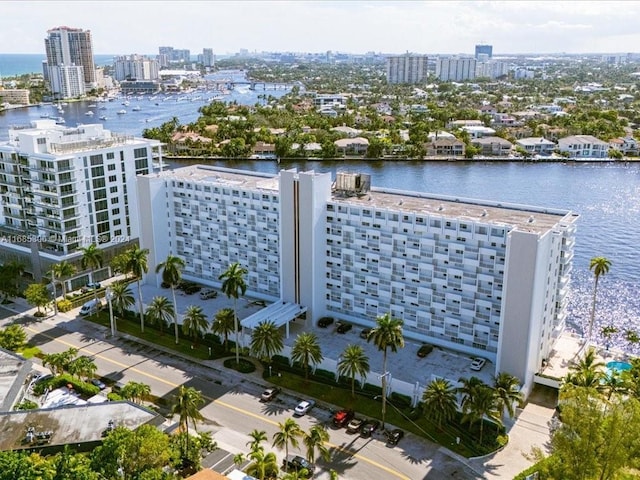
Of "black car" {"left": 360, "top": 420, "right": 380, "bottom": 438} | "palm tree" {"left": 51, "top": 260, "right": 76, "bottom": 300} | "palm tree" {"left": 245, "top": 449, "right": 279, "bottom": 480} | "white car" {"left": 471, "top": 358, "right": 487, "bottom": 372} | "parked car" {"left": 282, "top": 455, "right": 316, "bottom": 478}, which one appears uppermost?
"palm tree" {"left": 51, "top": 260, "right": 76, "bottom": 300}

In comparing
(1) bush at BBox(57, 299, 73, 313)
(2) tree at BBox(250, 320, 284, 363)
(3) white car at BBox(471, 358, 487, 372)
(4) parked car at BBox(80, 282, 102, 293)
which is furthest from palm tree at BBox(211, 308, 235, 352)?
(3) white car at BBox(471, 358, 487, 372)

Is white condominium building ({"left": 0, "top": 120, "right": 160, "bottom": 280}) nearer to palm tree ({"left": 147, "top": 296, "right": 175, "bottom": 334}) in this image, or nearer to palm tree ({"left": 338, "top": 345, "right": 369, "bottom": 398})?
palm tree ({"left": 147, "top": 296, "right": 175, "bottom": 334})

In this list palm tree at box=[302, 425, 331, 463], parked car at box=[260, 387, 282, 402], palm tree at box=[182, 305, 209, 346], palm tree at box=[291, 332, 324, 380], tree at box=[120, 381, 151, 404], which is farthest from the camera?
palm tree at box=[182, 305, 209, 346]

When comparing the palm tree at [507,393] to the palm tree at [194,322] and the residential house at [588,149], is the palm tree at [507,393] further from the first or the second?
the residential house at [588,149]

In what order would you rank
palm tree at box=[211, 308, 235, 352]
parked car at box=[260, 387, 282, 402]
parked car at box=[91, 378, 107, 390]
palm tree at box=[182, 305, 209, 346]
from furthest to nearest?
palm tree at box=[182, 305, 209, 346] < palm tree at box=[211, 308, 235, 352] < parked car at box=[91, 378, 107, 390] < parked car at box=[260, 387, 282, 402]

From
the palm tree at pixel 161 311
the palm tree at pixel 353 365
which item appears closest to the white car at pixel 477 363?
the palm tree at pixel 353 365

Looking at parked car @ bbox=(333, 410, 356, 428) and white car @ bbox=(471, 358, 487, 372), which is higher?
white car @ bbox=(471, 358, 487, 372)

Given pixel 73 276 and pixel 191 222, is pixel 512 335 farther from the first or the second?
pixel 73 276
